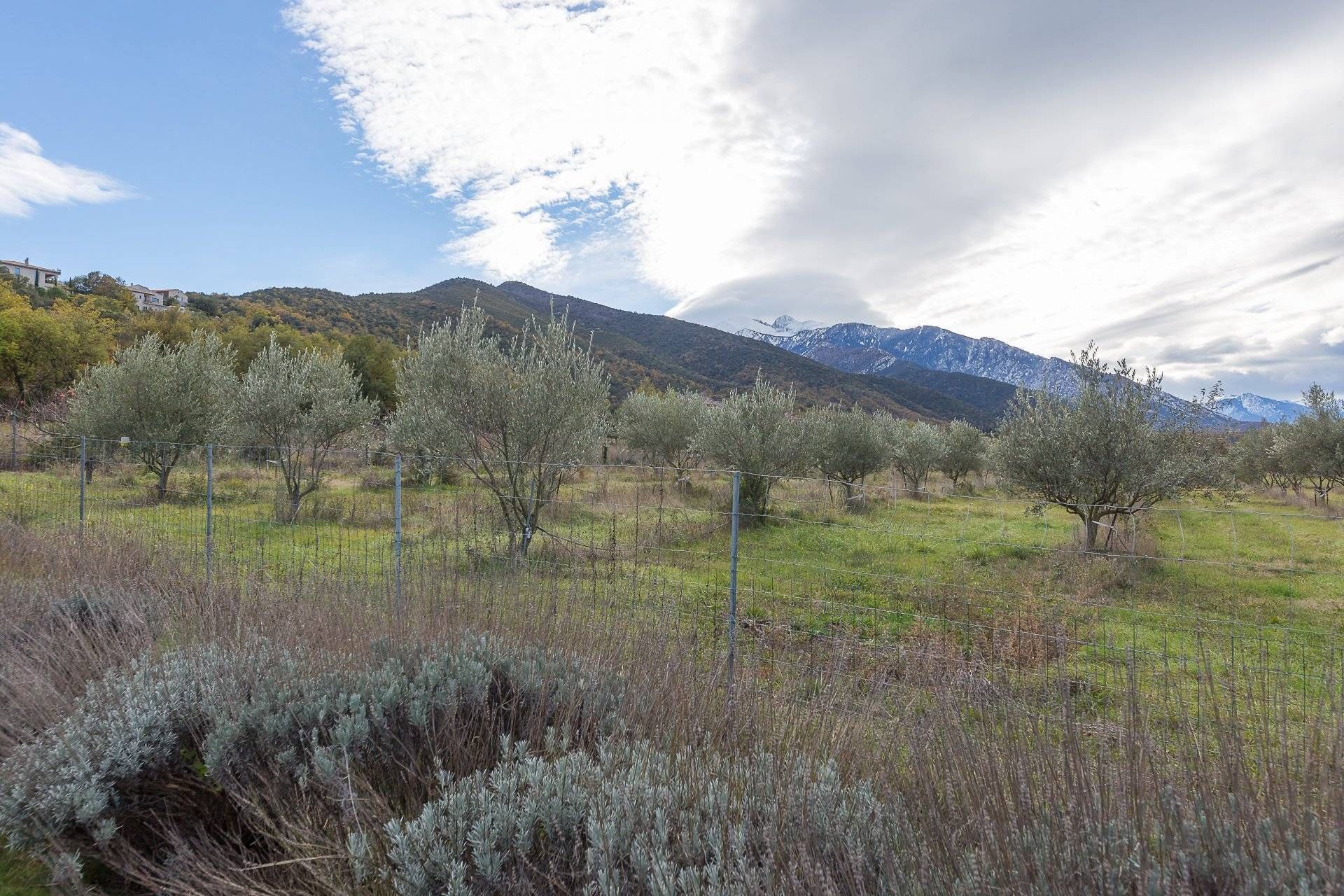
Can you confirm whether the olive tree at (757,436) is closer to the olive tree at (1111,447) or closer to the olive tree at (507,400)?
the olive tree at (1111,447)

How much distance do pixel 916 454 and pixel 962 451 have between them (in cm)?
467

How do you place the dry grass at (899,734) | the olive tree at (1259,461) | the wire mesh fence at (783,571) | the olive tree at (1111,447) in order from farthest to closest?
the olive tree at (1259,461)
the olive tree at (1111,447)
the wire mesh fence at (783,571)
the dry grass at (899,734)

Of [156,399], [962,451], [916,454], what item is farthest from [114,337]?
[962,451]

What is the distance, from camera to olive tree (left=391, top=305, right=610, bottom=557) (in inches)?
439

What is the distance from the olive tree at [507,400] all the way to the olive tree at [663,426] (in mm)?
14718

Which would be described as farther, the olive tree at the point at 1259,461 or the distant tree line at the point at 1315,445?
the olive tree at the point at 1259,461

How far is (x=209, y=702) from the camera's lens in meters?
2.98

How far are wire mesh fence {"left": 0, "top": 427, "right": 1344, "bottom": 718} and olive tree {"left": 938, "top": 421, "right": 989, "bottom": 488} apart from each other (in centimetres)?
1416

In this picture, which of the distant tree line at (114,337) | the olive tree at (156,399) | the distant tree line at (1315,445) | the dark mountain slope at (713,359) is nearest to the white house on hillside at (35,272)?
the distant tree line at (114,337)

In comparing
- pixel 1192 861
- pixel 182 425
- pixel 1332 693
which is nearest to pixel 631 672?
pixel 1192 861

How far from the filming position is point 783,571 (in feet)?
36.0

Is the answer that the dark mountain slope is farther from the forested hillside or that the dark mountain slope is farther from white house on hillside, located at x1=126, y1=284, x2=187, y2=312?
white house on hillside, located at x1=126, y1=284, x2=187, y2=312

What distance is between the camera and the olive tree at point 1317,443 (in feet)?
76.6

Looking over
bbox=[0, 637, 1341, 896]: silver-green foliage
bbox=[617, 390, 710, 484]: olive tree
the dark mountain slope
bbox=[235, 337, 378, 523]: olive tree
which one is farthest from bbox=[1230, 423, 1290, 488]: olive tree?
the dark mountain slope
